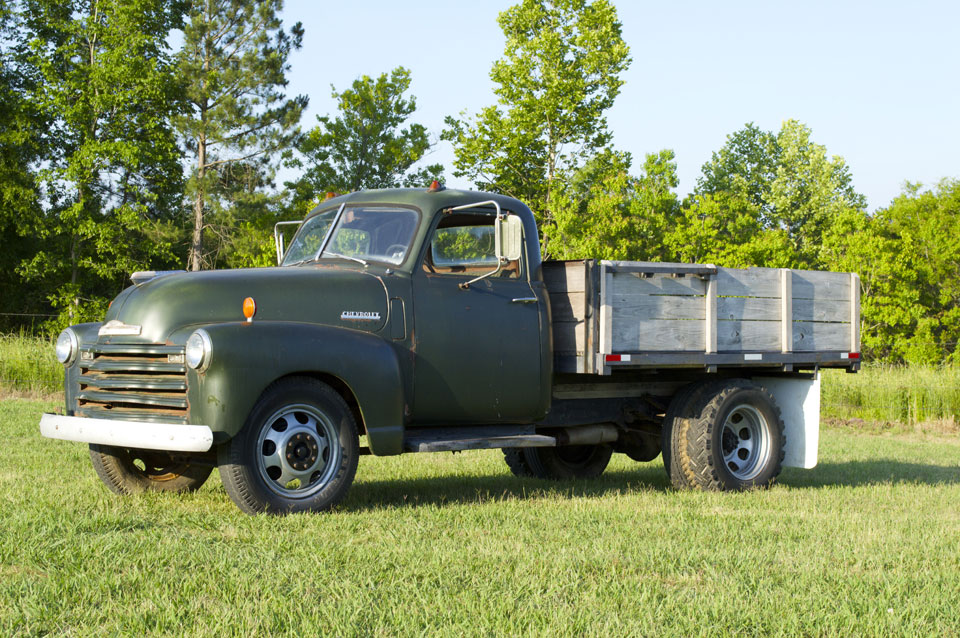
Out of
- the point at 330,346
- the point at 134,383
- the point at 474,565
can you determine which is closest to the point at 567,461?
the point at 330,346

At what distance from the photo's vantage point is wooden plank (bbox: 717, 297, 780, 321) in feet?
30.6

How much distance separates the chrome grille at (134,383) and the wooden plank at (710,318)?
15.0 ft

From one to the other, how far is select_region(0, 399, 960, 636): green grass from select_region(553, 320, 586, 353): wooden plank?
48.1 inches

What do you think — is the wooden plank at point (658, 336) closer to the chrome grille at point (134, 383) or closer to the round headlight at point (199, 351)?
the round headlight at point (199, 351)

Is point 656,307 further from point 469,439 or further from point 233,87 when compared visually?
point 233,87

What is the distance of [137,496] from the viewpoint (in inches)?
292

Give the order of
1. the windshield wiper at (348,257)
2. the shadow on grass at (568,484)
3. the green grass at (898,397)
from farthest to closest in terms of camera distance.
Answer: the green grass at (898,397) → the shadow on grass at (568,484) → the windshield wiper at (348,257)

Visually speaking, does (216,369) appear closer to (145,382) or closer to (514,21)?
(145,382)

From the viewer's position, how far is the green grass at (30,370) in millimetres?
19531

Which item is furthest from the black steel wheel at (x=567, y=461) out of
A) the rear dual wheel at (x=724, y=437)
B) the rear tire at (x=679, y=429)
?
the rear dual wheel at (x=724, y=437)

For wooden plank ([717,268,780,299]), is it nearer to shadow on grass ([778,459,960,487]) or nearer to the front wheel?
shadow on grass ([778,459,960,487])

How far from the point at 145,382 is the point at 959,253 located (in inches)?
1649

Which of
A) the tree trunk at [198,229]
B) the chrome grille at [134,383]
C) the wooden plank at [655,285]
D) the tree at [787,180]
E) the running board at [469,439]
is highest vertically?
the tree at [787,180]

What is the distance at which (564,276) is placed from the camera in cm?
877
